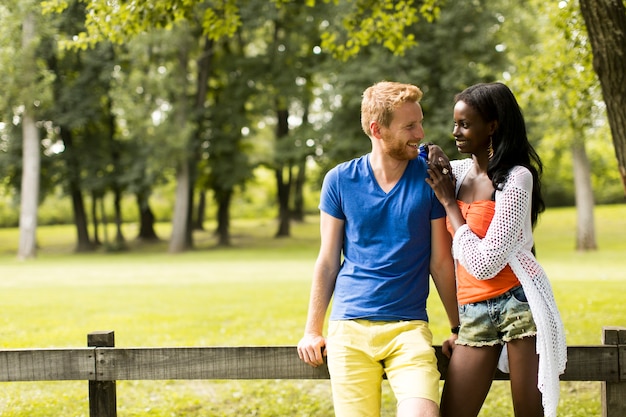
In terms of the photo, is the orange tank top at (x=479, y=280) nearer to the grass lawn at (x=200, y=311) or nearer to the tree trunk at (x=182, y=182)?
the grass lawn at (x=200, y=311)

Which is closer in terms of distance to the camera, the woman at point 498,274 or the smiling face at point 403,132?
the woman at point 498,274

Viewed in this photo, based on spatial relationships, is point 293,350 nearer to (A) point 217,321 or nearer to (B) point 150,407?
(B) point 150,407

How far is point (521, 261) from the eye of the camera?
11.2ft

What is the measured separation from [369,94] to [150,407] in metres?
4.76

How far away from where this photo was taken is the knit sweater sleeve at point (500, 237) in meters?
3.32

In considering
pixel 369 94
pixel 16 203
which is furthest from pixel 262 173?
pixel 369 94

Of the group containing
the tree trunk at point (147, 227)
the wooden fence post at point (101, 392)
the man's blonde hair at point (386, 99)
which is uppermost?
the man's blonde hair at point (386, 99)

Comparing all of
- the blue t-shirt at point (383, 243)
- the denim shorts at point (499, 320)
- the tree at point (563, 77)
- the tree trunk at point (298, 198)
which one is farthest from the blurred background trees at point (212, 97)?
the denim shorts at point (499, 320)

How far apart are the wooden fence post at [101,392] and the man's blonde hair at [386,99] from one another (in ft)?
5.77

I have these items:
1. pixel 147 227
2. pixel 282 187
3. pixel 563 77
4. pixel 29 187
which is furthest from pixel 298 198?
pixel 563 77

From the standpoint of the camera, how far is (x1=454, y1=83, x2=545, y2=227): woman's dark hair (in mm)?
3480

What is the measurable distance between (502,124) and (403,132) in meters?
0.47

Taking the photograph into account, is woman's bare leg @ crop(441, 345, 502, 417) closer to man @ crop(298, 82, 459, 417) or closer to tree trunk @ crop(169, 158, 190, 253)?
man @ crop(298, 82, 459, 417)

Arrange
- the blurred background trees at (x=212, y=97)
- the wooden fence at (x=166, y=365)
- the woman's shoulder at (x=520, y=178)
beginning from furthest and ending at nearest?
the blurred background trees at (x=212, y=97) < the wooden fence at (x=166, y=365) < the woman's shoulder at (x=520, y=178)
